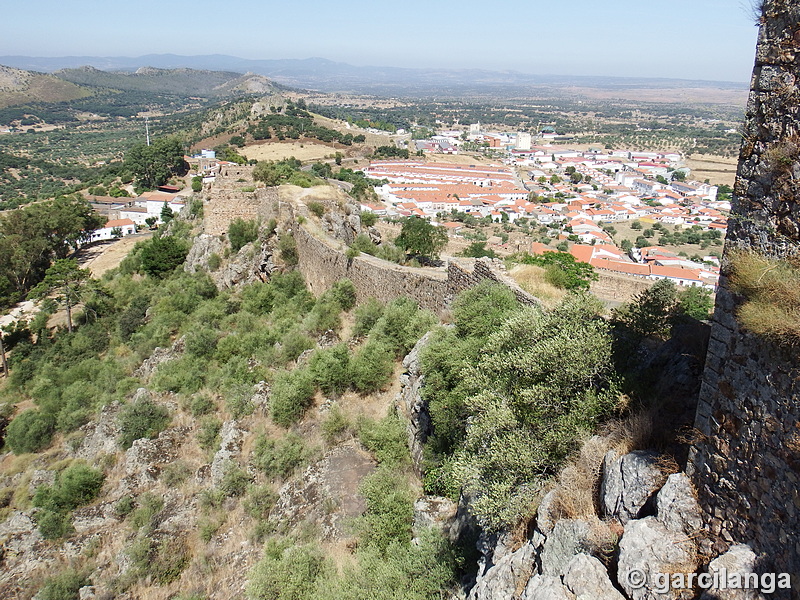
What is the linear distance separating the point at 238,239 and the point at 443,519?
15043 millimetres

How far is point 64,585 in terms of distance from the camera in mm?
9172

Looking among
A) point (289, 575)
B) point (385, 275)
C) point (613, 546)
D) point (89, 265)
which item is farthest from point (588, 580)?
point (89, 265)

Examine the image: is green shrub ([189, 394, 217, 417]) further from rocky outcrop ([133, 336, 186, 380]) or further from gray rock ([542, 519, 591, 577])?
gray rock ([542, 519, 591, 577])

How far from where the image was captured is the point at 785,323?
3037 mm

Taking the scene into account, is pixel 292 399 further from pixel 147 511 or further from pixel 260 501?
pixel 147 511

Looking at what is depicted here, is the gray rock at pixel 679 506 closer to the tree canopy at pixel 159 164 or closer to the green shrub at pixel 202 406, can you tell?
the green shrub at pixel 202 406

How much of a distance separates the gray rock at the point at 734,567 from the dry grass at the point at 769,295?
1321 millimetres

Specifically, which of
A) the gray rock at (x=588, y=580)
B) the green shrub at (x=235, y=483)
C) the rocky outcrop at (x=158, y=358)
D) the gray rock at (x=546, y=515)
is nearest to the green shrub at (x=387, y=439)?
the green shrub at (x=235, y=483)

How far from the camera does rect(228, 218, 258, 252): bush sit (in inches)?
763

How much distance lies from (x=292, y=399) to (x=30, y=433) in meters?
9.44

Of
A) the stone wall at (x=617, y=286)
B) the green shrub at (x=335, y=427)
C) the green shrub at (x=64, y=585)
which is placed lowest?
the green shrub at (x=64, y=585)

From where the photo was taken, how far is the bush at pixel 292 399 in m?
10.7

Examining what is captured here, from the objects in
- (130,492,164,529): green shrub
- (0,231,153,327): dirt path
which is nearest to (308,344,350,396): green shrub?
(130,492,164,529): green shrub

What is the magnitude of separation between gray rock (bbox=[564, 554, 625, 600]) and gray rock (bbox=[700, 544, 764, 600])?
0.57m
